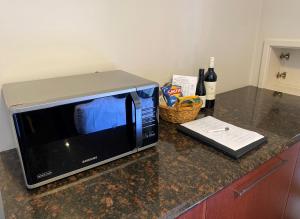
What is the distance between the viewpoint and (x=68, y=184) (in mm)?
779

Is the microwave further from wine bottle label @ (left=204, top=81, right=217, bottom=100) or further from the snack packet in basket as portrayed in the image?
wine bottle label @ (left=204, top=81, right=217, bottom=100)

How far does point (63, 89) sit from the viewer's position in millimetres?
822

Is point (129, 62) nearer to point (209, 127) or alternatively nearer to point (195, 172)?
point (209, 127)

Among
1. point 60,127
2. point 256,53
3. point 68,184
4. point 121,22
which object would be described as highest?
point 121,22

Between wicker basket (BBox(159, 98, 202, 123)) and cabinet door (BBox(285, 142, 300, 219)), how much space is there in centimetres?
51

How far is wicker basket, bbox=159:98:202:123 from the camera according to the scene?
3.76 feet

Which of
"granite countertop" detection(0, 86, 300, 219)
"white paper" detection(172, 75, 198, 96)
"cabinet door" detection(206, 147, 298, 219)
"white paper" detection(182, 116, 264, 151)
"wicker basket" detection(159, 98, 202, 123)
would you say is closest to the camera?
"granite countertop" detection(0, 86, 300, 219)

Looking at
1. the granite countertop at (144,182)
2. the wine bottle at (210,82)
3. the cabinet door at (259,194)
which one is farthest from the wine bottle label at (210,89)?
the cabinet door at (259,194)

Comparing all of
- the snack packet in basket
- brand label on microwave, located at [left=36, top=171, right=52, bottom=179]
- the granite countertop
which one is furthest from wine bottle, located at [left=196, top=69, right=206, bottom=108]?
brand label on microwave, located at [left=36, top=171, right=52, bottom=179]

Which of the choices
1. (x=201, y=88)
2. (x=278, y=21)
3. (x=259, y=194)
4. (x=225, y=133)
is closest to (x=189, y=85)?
(x=201, y=88)

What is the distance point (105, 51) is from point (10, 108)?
0.56 m

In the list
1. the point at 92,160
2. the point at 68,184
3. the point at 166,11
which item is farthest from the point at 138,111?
the point at 166,11

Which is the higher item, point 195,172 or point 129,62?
point 129,62

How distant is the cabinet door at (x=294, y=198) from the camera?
1218mm
